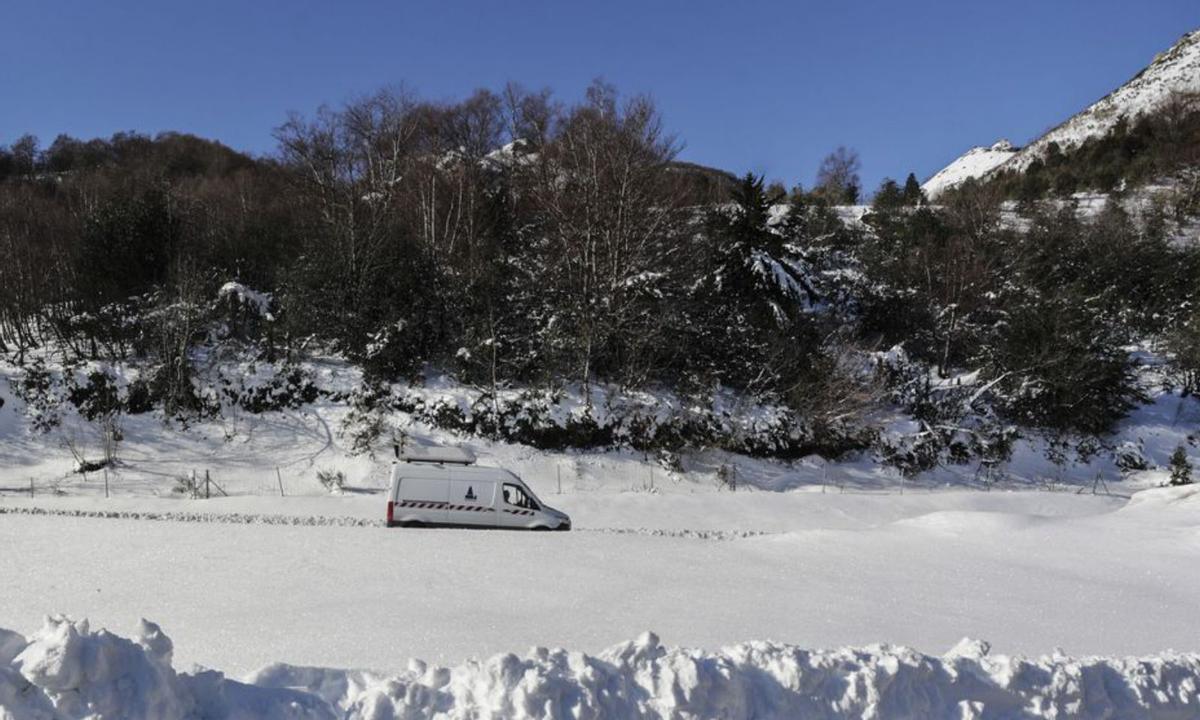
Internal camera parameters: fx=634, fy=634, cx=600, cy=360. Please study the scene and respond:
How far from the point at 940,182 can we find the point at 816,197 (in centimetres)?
4038

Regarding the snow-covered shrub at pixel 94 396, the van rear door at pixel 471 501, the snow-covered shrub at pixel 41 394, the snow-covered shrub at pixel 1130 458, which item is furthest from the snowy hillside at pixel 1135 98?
the snow-covered shrub at pixel 41 394

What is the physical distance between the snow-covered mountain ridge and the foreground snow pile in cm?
5795

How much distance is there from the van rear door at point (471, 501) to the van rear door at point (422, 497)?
0.47 ft

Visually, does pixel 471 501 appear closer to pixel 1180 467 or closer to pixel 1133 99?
pixel 1180 467

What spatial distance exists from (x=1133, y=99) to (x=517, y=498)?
234ft

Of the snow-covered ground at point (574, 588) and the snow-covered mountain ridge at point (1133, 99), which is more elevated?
the snow-covered mountain ridge at point (1133, 99)

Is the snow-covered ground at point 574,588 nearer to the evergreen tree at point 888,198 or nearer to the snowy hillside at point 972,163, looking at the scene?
the evergreen tree at point 888,198

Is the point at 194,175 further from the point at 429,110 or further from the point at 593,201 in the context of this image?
the point at 593,201

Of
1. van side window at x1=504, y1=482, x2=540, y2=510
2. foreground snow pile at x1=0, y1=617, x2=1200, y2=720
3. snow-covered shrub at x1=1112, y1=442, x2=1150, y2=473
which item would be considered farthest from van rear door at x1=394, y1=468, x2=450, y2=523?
snow-covered shrub at x1=1112, y1=442, x2=1150, y2=473

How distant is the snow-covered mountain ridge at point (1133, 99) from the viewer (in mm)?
54125

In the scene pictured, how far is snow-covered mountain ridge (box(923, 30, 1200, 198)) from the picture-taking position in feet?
178

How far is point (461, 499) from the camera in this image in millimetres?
13406

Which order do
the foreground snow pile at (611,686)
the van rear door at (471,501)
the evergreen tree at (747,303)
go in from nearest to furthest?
the foreground snow pile at (611,686) → the van rear door at (471,501) → the evergreen tree at (747,303)

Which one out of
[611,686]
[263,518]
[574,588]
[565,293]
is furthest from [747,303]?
[611,686]
